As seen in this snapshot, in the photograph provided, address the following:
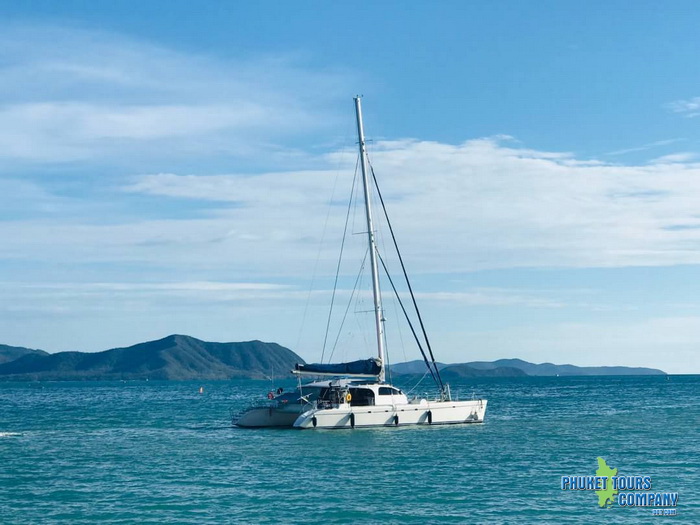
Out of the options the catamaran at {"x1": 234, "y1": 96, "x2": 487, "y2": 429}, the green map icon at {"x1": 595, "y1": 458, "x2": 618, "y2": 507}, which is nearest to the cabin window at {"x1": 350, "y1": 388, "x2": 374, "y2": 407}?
the catamaran at {"x1": 234, "y1": 96, "x2": 487, "y2": 429}

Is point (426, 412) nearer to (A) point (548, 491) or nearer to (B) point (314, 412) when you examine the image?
(B) point (314, 412)

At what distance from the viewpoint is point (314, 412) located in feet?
173

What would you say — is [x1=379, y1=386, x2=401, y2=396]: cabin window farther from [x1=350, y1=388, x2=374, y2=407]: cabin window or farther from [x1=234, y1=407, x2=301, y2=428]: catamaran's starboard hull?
[x1=234, y1=407, x2=301, y2=428]: catamaran's starboard hull

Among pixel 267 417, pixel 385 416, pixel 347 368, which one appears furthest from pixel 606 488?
pixel 267 417

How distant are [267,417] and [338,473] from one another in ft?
71.1

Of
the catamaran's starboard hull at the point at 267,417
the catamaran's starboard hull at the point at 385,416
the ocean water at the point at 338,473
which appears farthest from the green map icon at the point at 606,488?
the catamaran's starboard hull at the point at 267,417

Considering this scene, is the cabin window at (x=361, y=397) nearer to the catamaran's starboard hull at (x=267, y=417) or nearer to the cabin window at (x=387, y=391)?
the cabin window at (x=387, y=391)

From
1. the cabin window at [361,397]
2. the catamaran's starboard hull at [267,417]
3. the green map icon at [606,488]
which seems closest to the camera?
the green map icon at [606,488]

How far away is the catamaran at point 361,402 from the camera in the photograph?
53156mm

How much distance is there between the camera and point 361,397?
5459 centimetres

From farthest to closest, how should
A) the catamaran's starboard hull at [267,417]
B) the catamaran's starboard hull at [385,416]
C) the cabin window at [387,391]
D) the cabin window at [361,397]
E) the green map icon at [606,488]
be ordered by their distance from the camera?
→ 1. the catamaran's starboard hull at [267,417]
2. the cabin window at [387,391]
3. the cabin window at [361,397]
4. the catamaran's starboard hull at [385,416]
5. the green map icon at [606,488]

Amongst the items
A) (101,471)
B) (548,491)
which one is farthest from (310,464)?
(548,491)

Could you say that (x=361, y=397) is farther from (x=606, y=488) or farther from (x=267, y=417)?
(x=606, y=488)

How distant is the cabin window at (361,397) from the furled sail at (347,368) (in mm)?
1724
